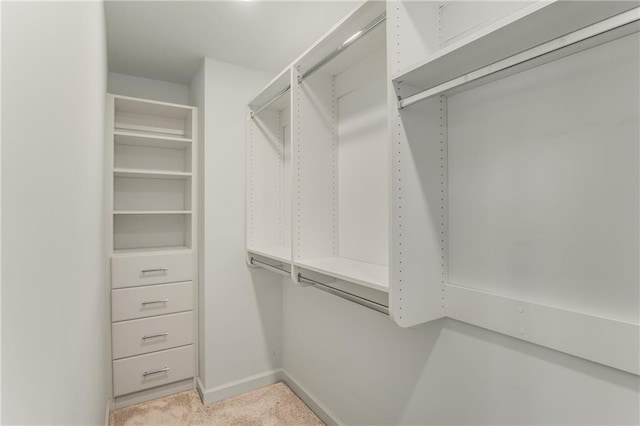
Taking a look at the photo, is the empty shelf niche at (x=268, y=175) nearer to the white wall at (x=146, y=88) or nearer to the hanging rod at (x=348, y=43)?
the hanging rod at (x=348, y=43)

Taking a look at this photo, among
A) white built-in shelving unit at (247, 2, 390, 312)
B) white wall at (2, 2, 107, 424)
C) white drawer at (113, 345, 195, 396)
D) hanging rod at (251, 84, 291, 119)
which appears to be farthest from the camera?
white drawer at (113, 345, 195, 396)

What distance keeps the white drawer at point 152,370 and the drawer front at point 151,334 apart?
5 cm

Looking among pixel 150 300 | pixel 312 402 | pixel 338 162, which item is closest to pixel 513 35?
pixel 338 162

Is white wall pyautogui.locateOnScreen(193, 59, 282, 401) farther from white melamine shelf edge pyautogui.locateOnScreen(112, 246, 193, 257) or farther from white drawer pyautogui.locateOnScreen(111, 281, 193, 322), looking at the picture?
white melamine shelf edge pyautogui.locateOnScreen(112, 246, 193, 257)

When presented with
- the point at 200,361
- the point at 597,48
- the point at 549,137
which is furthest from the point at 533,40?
the point at 200,361

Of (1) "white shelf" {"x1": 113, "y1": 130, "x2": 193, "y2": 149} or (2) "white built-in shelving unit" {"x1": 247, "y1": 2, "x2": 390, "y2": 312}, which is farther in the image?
(1) "white shelf" {"x1": 113, "y1": 130, "x2": 193, "y2": 149}

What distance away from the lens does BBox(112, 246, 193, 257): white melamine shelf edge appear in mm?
2545

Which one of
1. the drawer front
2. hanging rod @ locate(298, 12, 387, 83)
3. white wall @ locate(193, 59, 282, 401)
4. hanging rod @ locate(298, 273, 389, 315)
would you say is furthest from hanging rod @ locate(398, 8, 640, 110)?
the drawer front

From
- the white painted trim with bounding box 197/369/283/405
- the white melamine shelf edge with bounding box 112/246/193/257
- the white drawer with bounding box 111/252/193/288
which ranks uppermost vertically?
the white melamine shelf edge with bounding box 112/246/193/257

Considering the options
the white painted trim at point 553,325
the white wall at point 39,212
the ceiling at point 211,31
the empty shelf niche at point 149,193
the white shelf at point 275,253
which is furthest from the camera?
the empty shelf niche at point 149,193

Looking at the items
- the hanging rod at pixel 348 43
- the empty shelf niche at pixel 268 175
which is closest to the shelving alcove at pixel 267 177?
the empty shelf niche at pixel 268 175

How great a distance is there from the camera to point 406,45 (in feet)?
3.98

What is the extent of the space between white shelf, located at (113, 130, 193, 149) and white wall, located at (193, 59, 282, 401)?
263mm

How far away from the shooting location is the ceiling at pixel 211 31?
1915 mm
